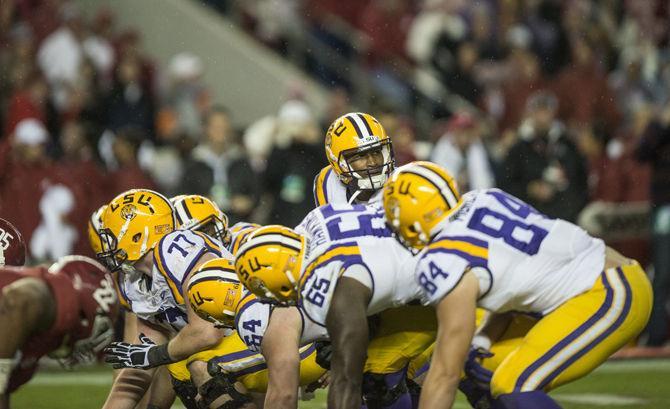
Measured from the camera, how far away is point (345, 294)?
17.4ft

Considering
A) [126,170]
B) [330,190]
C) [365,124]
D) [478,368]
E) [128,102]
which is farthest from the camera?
[128,102]

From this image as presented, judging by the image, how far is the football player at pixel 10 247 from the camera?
663cm

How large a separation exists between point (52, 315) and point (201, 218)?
5.68 feet

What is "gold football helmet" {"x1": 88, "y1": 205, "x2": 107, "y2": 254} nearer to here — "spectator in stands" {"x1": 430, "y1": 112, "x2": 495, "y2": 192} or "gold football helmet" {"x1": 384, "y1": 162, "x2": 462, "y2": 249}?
"gold football helmet" {"x1": 384, "y1": 162, "x2": 462, "y2": 249}

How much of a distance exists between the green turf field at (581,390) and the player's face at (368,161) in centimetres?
174

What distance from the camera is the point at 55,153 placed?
1209 cm

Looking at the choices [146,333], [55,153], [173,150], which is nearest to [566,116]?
[173,150]

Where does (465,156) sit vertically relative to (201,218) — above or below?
below

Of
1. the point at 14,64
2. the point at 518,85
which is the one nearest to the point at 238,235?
the point at 14,64

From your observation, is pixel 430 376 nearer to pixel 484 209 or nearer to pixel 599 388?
pixel 484 209

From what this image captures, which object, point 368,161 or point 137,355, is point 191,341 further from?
point 368,161

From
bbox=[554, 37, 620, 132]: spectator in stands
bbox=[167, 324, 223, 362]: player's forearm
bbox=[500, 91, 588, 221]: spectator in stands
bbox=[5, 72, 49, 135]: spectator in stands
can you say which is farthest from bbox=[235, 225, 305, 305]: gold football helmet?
bbox=[554, 37, 620, 132]: spectator in stands

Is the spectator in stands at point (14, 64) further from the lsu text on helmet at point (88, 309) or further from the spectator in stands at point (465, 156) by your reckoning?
the lsu text on helmet at point (88, 309)

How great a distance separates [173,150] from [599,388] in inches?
206
